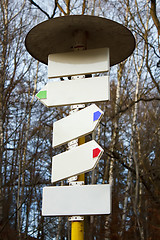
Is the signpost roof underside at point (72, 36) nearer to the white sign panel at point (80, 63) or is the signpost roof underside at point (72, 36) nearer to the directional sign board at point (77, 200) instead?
the white sign panel at point (80, 63)

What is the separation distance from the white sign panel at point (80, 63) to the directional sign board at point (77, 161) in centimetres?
76

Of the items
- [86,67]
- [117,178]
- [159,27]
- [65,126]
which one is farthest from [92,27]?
[117,178]

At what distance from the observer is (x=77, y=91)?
3137mm

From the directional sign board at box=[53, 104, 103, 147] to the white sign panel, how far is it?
416 mm

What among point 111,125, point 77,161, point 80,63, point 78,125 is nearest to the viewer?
point 77,161

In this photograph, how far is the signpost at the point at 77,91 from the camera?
2777 mm

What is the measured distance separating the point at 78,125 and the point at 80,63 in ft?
2.11

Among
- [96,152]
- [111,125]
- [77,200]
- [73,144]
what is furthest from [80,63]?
[111,125]

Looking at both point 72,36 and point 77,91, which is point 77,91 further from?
point 72,36

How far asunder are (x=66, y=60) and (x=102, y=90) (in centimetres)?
54

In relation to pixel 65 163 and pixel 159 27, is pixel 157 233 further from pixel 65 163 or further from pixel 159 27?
pixel 65 163

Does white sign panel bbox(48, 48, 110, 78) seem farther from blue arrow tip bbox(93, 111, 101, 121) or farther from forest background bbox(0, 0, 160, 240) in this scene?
forest background bbox(0, 0, 160, 240)

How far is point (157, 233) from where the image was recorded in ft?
41.4

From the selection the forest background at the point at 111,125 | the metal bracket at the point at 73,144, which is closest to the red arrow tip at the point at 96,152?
the metal bracket at the point at 73,144
